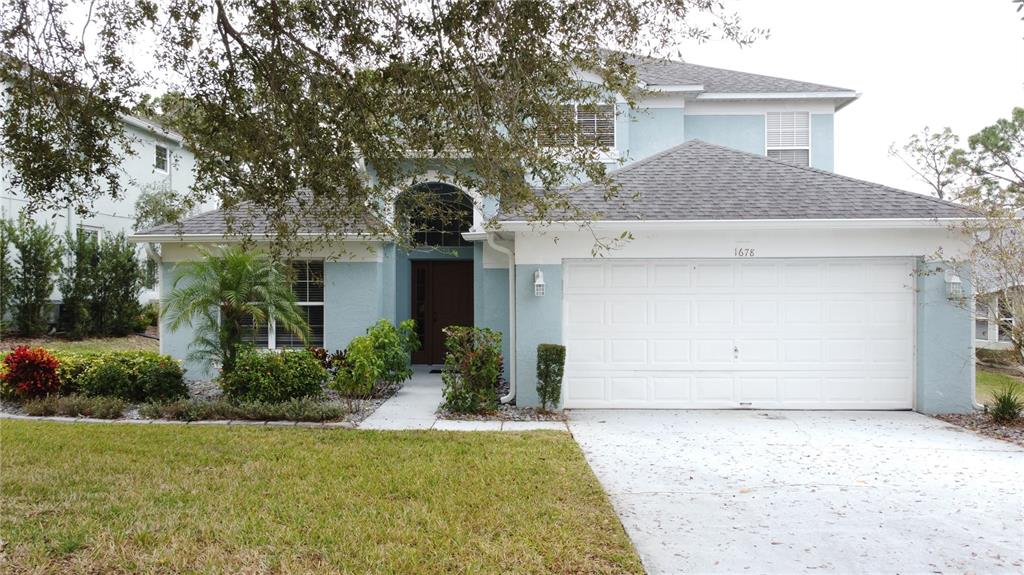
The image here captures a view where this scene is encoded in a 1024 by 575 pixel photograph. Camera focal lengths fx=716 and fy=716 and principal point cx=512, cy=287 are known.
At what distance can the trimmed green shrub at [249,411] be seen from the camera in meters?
10.2

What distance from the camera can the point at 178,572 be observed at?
191 inches

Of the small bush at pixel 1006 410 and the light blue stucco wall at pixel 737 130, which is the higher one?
the light blue stucco wall at pixel 737 130

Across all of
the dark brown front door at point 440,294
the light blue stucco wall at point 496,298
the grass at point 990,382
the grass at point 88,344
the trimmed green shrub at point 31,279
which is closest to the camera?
the grass at point 990,382

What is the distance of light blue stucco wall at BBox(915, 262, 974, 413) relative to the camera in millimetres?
10914

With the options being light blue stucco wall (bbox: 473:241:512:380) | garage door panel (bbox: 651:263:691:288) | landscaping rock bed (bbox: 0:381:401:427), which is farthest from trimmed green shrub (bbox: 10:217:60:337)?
garage door panel (bbox: 651:263:691:288)

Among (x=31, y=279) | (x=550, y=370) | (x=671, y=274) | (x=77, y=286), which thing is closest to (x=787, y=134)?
(x=671, y=274)

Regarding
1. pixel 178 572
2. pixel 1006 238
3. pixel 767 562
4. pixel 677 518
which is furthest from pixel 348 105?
pixel 1006 238

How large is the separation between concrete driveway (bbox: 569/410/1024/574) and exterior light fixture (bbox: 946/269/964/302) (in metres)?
1.86

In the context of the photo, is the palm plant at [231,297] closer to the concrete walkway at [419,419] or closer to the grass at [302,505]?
the concrete walkway at [419,419]

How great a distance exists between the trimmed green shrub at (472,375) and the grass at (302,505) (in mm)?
1622

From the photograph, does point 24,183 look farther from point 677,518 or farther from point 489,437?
point 677,518

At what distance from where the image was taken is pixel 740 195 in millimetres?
11656

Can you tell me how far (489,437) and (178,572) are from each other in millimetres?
4648

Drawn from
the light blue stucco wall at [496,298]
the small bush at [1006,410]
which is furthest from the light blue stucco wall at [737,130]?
the small bush at [1006,410]
